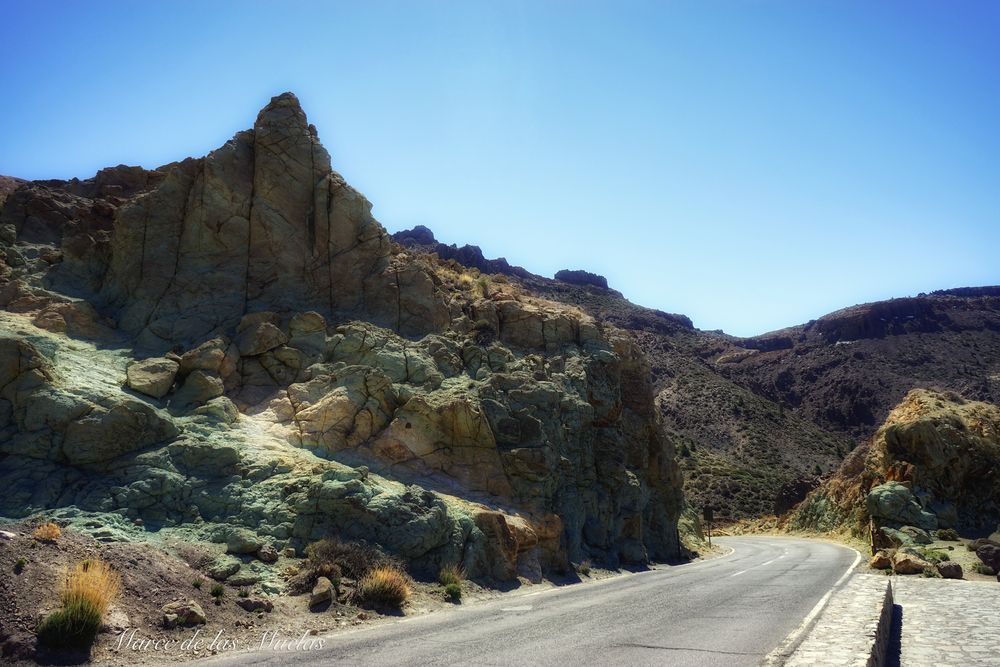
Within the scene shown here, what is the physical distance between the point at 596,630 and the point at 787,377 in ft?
366

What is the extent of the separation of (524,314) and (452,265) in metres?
6.12

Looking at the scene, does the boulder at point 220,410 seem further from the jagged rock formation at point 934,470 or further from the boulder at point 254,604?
the jagged rock formation at point 934,470

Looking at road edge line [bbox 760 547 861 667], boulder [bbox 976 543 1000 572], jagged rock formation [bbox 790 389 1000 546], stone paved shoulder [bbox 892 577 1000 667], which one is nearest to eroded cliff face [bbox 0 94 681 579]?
road edge line [bbox 760 547 861 667]

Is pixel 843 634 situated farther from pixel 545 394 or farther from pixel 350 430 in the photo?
pixel 545 394

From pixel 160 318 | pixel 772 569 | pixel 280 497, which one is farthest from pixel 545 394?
pixel 160 318

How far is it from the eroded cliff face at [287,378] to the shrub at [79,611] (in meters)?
3.77

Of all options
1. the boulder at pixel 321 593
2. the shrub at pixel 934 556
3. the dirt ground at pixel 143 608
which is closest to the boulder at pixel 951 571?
Result: the shrub at pixel 934 556

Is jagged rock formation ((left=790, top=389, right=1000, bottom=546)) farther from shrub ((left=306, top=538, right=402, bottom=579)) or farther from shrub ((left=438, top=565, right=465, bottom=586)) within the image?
shrub ((left=306, top=538, right=402, bottom=579))

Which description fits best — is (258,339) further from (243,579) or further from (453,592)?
(453,592)

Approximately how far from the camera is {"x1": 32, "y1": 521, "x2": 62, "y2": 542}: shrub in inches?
422

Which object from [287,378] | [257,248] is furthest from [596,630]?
[257,248]

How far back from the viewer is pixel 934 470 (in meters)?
35.6

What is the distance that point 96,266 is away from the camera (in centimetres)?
2144

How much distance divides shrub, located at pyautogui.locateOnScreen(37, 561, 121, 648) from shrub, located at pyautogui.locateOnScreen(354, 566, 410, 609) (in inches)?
188
